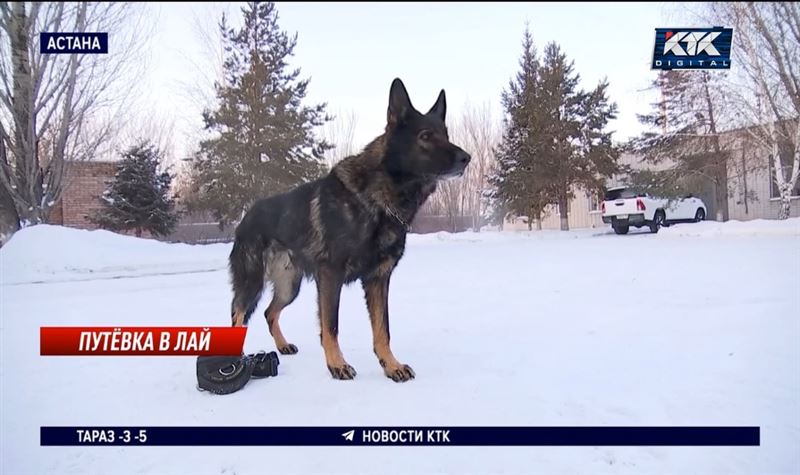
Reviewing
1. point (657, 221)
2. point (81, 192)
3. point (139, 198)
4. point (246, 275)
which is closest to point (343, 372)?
point (246, 275)

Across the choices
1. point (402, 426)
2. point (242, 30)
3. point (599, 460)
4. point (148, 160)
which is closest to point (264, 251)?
point (148, 160)

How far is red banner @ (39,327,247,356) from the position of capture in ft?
4.14

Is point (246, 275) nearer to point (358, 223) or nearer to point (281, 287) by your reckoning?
point (281, 287)

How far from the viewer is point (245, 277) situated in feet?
7.08

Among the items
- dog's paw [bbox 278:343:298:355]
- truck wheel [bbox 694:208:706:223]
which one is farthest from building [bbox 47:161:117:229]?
truck wheel [bbox 694:208:706:223]

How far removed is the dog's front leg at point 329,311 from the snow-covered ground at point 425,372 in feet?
0.29

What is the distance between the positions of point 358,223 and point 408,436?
2.91 feet

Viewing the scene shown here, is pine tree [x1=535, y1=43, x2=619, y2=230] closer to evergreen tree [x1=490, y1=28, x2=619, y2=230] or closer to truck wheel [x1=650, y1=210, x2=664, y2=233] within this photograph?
evergreen tree [x1=490, y1=28, x2=619, y2=230]

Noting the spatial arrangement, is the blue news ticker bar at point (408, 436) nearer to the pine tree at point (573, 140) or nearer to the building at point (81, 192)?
the building at point (81, 192)

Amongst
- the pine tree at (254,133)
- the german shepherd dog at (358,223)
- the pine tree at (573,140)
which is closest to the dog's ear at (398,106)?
the german shepherd dog at (358,223)

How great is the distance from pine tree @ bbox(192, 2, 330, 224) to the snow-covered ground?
0.41m

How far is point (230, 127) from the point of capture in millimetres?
2891

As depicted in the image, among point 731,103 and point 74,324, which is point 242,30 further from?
point 731,103

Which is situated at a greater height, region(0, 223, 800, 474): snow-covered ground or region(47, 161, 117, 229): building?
region(47, 161, 117, 229): building
